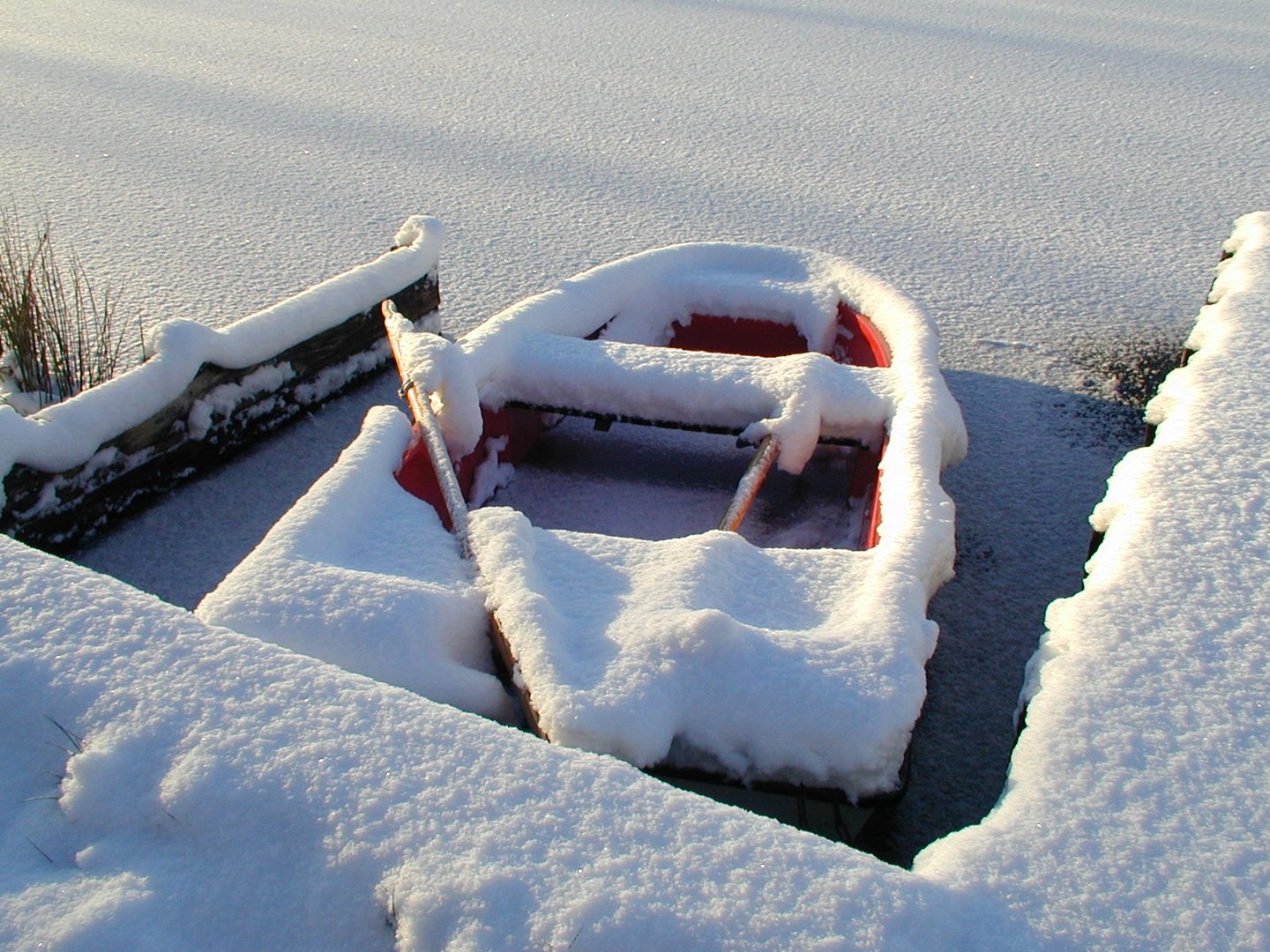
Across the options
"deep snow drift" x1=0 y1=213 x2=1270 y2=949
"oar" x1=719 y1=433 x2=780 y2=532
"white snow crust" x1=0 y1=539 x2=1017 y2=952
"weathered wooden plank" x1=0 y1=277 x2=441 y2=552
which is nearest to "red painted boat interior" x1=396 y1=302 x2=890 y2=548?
"oar" x1=719 y1=433 x2=780 y2=532

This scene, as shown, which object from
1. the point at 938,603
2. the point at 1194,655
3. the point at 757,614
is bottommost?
the point at 938,603

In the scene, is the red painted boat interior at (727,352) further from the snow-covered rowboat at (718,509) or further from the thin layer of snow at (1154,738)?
the thin layer of snow at (1154,738)

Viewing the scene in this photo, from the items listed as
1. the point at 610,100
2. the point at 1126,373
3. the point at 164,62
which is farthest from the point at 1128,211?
the point at 164,62

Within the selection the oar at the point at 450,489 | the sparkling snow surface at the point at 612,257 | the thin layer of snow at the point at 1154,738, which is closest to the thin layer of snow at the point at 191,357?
the sparkling snow surface at the point at 612,257

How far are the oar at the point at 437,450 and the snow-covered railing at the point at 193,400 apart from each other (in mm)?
409

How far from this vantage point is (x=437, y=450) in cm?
212

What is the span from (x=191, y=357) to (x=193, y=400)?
0.41ft

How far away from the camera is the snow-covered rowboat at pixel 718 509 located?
1441 millimetres

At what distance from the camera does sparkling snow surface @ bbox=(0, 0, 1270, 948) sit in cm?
108

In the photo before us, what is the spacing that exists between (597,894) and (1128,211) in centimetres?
439

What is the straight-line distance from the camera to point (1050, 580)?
7.73 ft

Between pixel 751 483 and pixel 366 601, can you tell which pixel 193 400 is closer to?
pixel 366 601

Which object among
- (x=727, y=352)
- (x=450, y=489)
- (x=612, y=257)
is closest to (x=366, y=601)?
(x=450, y=489)

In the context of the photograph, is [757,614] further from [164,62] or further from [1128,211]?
[164,62]
